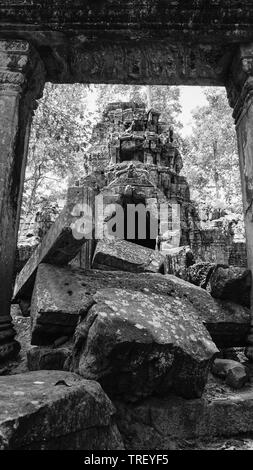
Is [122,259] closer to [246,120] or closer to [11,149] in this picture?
Result: [11,149]

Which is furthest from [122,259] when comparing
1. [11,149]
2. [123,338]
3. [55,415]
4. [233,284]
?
[55,415]

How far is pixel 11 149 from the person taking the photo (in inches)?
129

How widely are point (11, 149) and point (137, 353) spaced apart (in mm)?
2260

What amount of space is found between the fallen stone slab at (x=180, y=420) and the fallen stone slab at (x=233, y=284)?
1.13 meters

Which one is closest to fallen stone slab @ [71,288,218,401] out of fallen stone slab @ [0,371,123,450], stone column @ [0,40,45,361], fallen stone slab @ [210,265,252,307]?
fallen stone slab @ [0,371,123,450]

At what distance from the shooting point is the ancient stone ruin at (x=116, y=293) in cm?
194

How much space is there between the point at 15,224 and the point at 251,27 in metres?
3.04

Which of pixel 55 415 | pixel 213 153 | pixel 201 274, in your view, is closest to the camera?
pixel 55 415

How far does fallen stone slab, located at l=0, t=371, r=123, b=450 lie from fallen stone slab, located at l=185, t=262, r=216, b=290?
2234 mm

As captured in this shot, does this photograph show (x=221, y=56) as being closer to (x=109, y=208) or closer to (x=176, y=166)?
(x=109, y=208)

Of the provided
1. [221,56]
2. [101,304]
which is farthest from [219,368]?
[221,56]

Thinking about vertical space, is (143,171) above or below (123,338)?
above

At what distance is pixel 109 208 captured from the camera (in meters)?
11.5

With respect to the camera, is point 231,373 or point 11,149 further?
point 11,149
